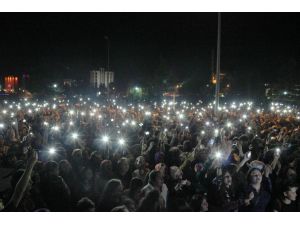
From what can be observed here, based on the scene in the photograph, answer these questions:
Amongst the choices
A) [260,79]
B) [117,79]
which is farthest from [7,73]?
[260,79]

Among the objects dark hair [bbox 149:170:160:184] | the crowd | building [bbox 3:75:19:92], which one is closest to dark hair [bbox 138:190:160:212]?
the crowd

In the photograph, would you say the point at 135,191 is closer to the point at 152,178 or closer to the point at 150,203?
the point at 152,178

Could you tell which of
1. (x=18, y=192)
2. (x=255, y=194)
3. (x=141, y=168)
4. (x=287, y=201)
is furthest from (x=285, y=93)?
(x=18, y=192)

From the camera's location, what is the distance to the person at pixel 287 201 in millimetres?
6184

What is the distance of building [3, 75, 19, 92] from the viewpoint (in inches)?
2041

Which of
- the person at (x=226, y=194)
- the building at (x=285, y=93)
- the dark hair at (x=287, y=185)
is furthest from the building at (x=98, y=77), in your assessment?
the dark hair at (x=287, y=185)

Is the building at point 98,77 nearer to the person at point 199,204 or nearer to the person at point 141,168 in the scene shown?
the person at point 141,168

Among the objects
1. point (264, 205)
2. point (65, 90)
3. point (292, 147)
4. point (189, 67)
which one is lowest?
point (264, 205)

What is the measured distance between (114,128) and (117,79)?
41.8m

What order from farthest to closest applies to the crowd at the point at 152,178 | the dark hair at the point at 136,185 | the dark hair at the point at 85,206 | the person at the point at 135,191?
1. the dark hair at the point at 136,185
2. the person at the point at 135,191
3. the crowd at the point at 152,178
4. the dark hair at the point at 85,206

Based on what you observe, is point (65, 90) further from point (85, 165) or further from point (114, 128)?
point (85, 165)

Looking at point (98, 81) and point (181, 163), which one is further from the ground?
point (98, 81)

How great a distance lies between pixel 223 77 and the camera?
163ft

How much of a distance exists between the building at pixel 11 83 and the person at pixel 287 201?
161 ft
